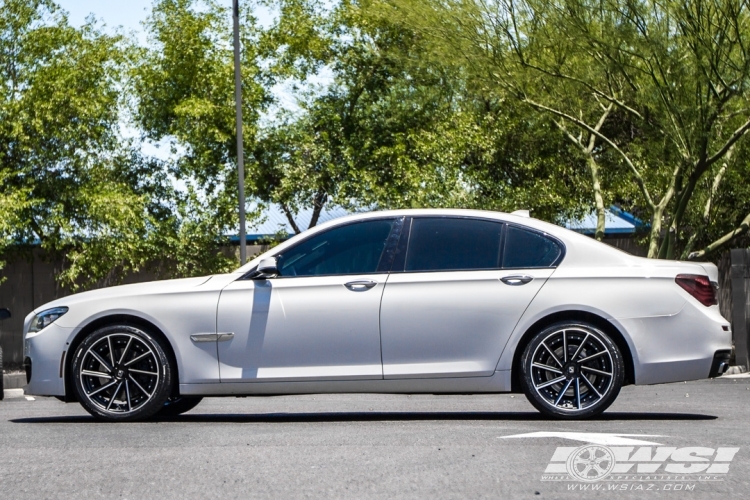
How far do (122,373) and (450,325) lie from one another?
2.44m

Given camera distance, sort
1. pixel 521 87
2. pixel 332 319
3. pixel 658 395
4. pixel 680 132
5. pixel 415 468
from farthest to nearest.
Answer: pixel 521 87, pixel 680 132, pixel 658 395, pixel 332 319, pixel 415 468

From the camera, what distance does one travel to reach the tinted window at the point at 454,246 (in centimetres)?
873

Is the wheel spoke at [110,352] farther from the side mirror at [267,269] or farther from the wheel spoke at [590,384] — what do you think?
the wheel spoke at [590,384]

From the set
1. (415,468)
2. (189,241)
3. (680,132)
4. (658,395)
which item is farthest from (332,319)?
(189,241)

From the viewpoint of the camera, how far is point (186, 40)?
26422 mm

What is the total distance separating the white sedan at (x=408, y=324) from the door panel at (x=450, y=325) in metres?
0.01

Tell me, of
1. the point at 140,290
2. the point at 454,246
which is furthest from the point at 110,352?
the point at 454,246

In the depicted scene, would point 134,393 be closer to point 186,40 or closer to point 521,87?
point 521,87

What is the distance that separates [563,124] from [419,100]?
3238mm

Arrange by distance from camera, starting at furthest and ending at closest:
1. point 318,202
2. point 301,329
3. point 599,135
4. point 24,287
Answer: point 318,202
point 24,287
point 599,135
point 301,329

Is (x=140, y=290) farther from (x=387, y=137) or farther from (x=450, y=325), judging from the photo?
(x=387, y=137)

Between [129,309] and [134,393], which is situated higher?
[129,309]

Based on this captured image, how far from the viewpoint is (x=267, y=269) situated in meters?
8.70

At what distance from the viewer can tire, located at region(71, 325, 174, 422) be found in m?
8.76
